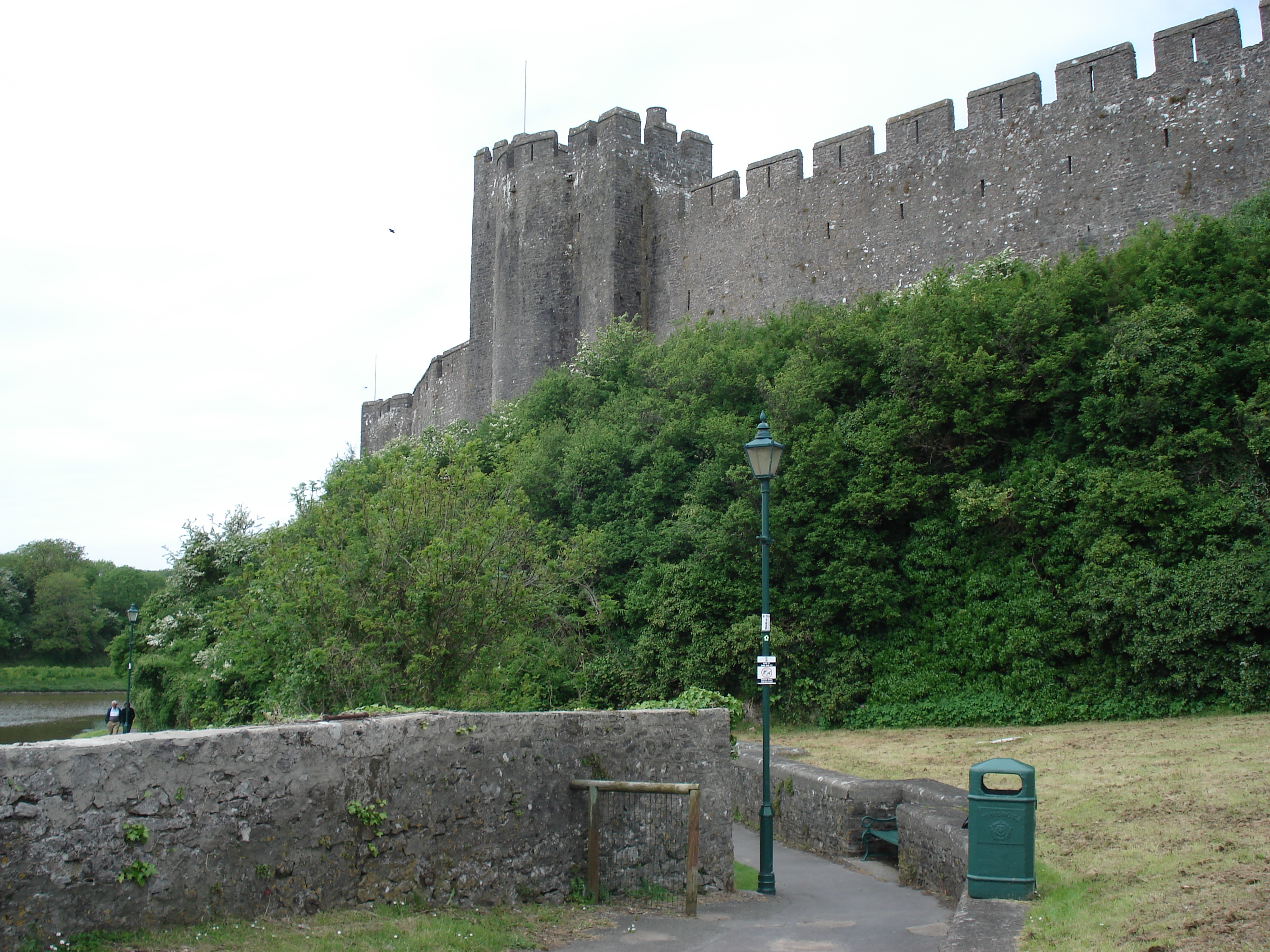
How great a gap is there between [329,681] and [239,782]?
25.4ft

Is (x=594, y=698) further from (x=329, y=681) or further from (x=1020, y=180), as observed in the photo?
(x=1020, y=180)

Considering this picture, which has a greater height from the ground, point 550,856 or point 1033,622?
point 1033,622

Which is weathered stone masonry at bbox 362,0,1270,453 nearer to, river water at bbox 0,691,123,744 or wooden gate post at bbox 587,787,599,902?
wooden gate post at bbox 587,787,599,902

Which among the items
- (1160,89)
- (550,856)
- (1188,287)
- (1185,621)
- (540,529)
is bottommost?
(550,856)

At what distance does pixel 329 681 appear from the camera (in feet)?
42.2

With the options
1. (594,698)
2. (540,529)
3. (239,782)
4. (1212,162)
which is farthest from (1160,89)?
(239,782)

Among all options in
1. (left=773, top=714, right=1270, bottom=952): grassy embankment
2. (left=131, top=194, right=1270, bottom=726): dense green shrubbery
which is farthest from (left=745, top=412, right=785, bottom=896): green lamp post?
(left=131, top=194, right=1270, bottom=726): dense green shrubbery

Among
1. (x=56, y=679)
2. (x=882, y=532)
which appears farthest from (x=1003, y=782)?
(x=56, y=679)

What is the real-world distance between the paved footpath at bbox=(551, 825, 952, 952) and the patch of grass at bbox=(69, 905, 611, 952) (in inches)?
14.1

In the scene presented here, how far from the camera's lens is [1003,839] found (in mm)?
7133

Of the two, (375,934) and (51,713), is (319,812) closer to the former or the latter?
(375,934)

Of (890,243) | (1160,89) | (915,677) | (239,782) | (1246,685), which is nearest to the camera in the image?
(239,782)

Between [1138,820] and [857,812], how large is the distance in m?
3.29

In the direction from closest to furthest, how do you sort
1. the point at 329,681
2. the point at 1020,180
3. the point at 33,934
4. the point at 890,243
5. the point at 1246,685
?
the point at 33,934
the point at 329,681
the point at 1246,685
the point at 1020,180
the point at 890,243
